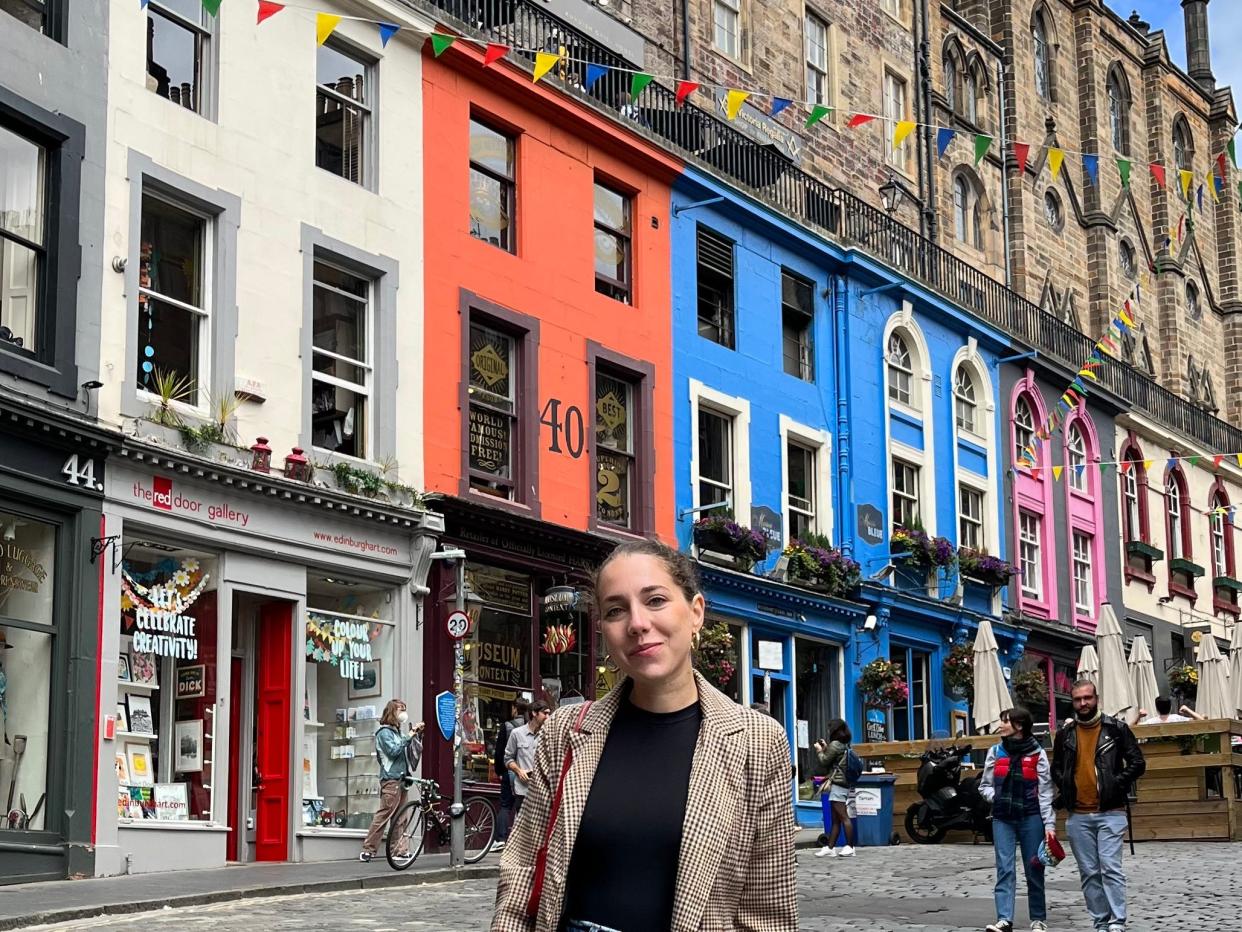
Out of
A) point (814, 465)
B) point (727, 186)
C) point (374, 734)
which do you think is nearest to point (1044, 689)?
point (814, 465)

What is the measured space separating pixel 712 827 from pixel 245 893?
469 inches

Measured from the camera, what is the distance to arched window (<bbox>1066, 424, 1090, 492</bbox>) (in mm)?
38469

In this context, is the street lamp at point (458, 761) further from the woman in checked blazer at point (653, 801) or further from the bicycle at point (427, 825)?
the woman in checked blazer at point (653, 801)

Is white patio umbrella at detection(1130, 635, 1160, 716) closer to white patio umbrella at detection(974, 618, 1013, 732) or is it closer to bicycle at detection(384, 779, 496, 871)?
white patio umbrella at detection(974, 618, 1013, 732)

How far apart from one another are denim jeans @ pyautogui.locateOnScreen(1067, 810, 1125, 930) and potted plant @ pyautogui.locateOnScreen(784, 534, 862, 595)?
51.8 feet

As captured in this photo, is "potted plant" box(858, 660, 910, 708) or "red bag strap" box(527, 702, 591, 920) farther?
"potted plant" box(858, 660, 910, 708)

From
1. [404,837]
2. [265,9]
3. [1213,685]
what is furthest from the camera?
[1213,685]

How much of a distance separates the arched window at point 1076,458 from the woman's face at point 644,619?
114 ft

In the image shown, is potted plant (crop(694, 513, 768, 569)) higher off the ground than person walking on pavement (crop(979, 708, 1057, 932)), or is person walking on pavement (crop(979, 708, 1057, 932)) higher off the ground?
potted plant (crop(694, 513, 768, 569))

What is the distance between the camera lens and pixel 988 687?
1136 inches

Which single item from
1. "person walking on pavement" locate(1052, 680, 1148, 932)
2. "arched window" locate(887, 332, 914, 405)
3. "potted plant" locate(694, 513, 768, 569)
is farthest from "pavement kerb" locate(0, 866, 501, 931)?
"arched window" locate(887, 332, 914, 405)

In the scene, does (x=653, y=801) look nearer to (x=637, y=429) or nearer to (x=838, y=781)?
(x=838, y=781)

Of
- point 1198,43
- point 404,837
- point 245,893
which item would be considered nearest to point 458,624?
point 404,837

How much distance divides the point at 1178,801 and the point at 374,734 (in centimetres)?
938
